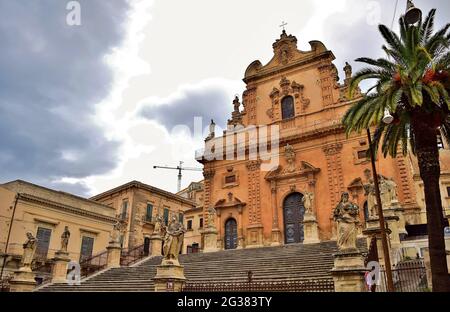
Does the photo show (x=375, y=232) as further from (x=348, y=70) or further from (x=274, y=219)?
(x=348, y=70)

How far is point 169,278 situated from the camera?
14039 mm

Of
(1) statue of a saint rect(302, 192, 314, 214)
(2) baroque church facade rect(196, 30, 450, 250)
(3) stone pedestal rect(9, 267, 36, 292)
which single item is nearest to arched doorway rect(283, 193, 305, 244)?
(2) baroque church facade rect(196, 30, 450, 250)

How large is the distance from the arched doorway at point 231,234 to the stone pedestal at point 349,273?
1591 centimetres

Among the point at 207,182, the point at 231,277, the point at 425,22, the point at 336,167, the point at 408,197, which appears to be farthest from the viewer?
the point at 207,182

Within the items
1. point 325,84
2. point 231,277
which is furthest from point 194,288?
point 325,84

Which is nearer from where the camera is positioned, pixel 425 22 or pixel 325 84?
Result: pixel 425 22

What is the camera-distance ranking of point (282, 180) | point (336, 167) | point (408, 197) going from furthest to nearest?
point (282, 180)
point (336, 167)
point (408, 197)

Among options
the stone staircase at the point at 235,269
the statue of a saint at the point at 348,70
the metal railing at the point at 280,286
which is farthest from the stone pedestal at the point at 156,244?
the statue of a saint at the point at 348,70

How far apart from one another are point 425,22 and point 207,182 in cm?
1953

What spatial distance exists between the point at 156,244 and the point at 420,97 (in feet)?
56.4

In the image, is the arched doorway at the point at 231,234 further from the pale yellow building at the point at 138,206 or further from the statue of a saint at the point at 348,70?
the pale yellow building at the point at 138,206

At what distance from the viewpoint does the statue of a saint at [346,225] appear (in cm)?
1170

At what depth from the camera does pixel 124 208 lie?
40.6m
